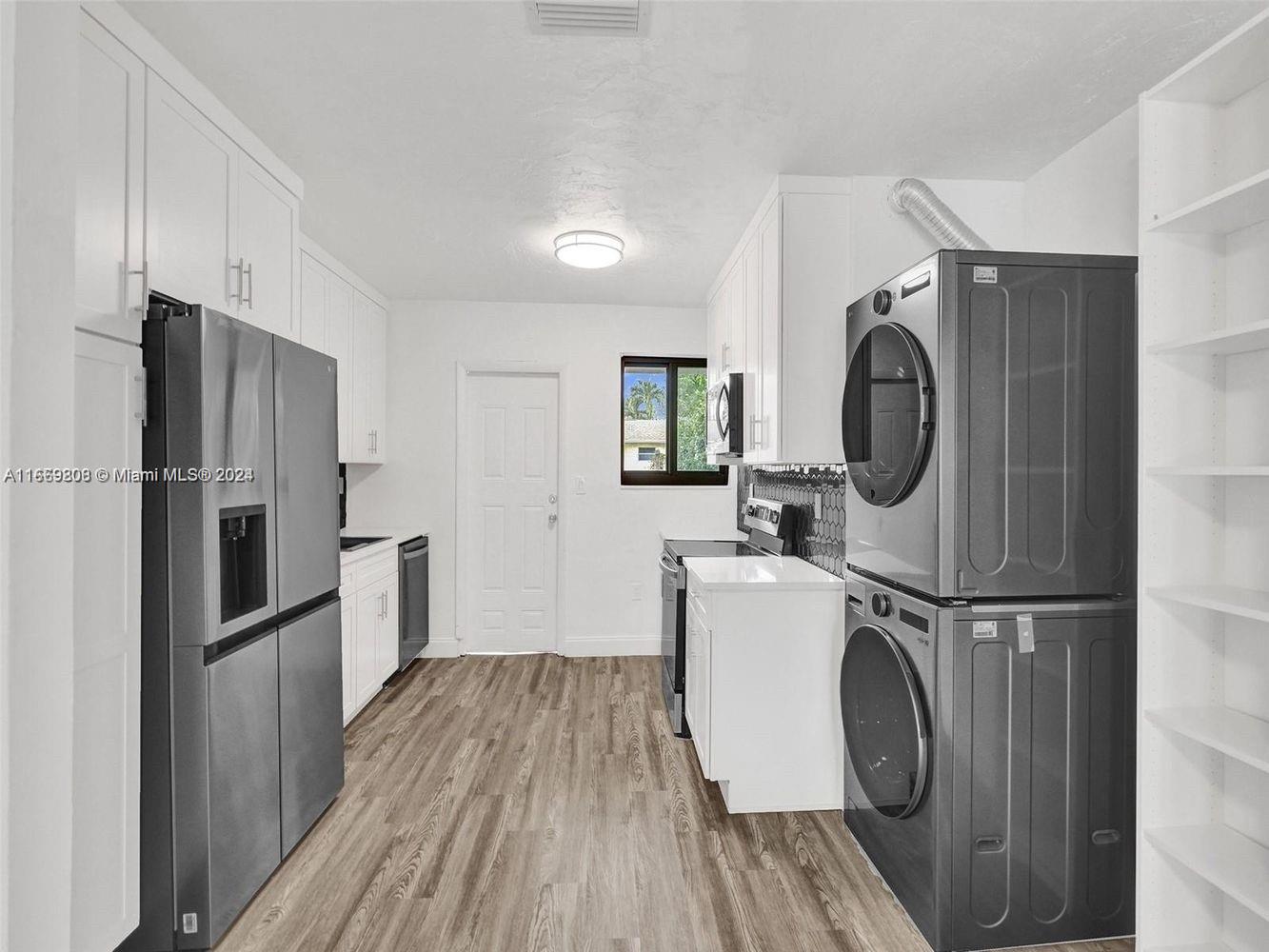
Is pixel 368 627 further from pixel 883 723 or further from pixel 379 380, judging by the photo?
pixel 883 723

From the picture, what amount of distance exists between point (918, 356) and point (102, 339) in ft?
→ 6.83

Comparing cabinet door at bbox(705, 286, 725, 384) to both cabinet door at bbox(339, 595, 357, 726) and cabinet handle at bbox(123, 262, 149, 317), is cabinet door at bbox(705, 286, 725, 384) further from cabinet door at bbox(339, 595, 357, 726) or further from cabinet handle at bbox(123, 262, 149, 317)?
cabinet handle at bbox(123, 262, 149, 317)

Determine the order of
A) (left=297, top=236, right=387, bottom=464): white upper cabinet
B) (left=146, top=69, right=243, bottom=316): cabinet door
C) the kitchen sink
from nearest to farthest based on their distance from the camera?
1. (left=146, top=69, right=243, bottom=316): cabinet door
2. (left=297, top=236, right=387, bottom=464): white upper cabinet
3. the kitchen sink

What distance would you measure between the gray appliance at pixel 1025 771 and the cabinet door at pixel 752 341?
4.44ft

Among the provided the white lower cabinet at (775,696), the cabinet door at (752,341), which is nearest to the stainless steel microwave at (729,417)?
the cabinet door at (752,341)

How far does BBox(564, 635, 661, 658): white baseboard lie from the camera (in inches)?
187

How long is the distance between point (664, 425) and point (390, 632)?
2.32 m

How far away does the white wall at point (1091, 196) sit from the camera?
212 centimetres

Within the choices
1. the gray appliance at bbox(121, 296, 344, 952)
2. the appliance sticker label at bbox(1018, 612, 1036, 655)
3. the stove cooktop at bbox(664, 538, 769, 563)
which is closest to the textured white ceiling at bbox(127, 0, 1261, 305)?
the gray appliance at bbox(121, 296, 344, 952)

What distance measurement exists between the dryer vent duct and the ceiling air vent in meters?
1.29

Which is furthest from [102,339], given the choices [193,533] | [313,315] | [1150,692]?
[1150,692]

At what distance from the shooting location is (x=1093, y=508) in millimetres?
1829

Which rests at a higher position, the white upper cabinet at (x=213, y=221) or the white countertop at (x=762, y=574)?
the white upper cabinet at (x=213, y=221)

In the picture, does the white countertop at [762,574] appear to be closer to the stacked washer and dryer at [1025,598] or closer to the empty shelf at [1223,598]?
Answer: the stacked washer and dryer at [1025,598]
